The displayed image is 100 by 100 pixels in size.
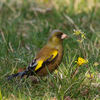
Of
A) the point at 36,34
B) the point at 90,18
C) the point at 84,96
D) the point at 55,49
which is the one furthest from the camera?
the point at 90,18

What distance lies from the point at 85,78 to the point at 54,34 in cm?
102

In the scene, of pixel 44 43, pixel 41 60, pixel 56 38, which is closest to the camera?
pixel 41 60

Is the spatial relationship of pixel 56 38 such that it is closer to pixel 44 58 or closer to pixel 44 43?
pixel 44 58

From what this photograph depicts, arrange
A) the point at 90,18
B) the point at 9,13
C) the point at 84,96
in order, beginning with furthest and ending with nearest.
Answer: the point at 9,13 < the point at 90,18 < the point at 84,96

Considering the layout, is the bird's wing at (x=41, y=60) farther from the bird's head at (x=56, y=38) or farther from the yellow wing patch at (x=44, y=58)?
the bird's head at (x=56, y=38)

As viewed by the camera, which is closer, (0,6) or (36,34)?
(36,34)

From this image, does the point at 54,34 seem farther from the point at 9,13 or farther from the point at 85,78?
the point at 9,13

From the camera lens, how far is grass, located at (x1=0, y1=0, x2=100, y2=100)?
132 inches

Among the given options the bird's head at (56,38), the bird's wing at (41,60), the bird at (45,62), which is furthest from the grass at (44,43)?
the bird's head at (56,38)

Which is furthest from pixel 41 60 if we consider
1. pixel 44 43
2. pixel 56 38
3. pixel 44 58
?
pixel 44 43

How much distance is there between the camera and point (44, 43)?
17.2 feet

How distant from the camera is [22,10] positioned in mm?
6855

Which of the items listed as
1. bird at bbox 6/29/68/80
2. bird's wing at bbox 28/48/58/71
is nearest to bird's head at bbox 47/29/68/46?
bird at bbox 6/29/68/80

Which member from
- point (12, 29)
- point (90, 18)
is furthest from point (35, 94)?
point (90, 18)
